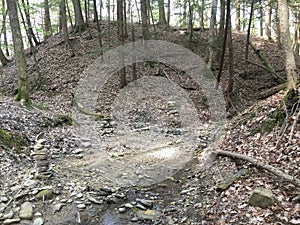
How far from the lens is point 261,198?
4156 mm

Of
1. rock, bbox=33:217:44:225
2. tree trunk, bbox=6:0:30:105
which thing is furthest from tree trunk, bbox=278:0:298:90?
tree trunk, bbox=6:0:30:105

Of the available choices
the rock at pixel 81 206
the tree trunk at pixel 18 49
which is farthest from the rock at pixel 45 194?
the tree trunk at pixel 18 49

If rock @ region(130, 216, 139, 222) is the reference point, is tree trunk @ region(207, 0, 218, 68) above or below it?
above

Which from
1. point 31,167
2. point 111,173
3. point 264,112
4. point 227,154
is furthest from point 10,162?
point 264,112

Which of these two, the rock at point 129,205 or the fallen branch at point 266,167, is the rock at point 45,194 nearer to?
the rock at point 129,205

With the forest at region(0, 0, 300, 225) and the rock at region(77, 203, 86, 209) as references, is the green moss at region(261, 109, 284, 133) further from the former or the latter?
the rock at region(77, 203, 86, 209)

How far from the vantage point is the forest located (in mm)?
4758

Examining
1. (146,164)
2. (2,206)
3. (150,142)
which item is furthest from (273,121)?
(2,206)

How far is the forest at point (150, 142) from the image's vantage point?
4758 mm

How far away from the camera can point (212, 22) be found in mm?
14438

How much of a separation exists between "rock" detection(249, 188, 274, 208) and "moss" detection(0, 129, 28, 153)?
5268 millimetres

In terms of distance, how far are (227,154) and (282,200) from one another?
2.08 metres

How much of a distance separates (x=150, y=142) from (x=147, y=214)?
A: 428 cm

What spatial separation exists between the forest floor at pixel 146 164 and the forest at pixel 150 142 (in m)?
0.03
